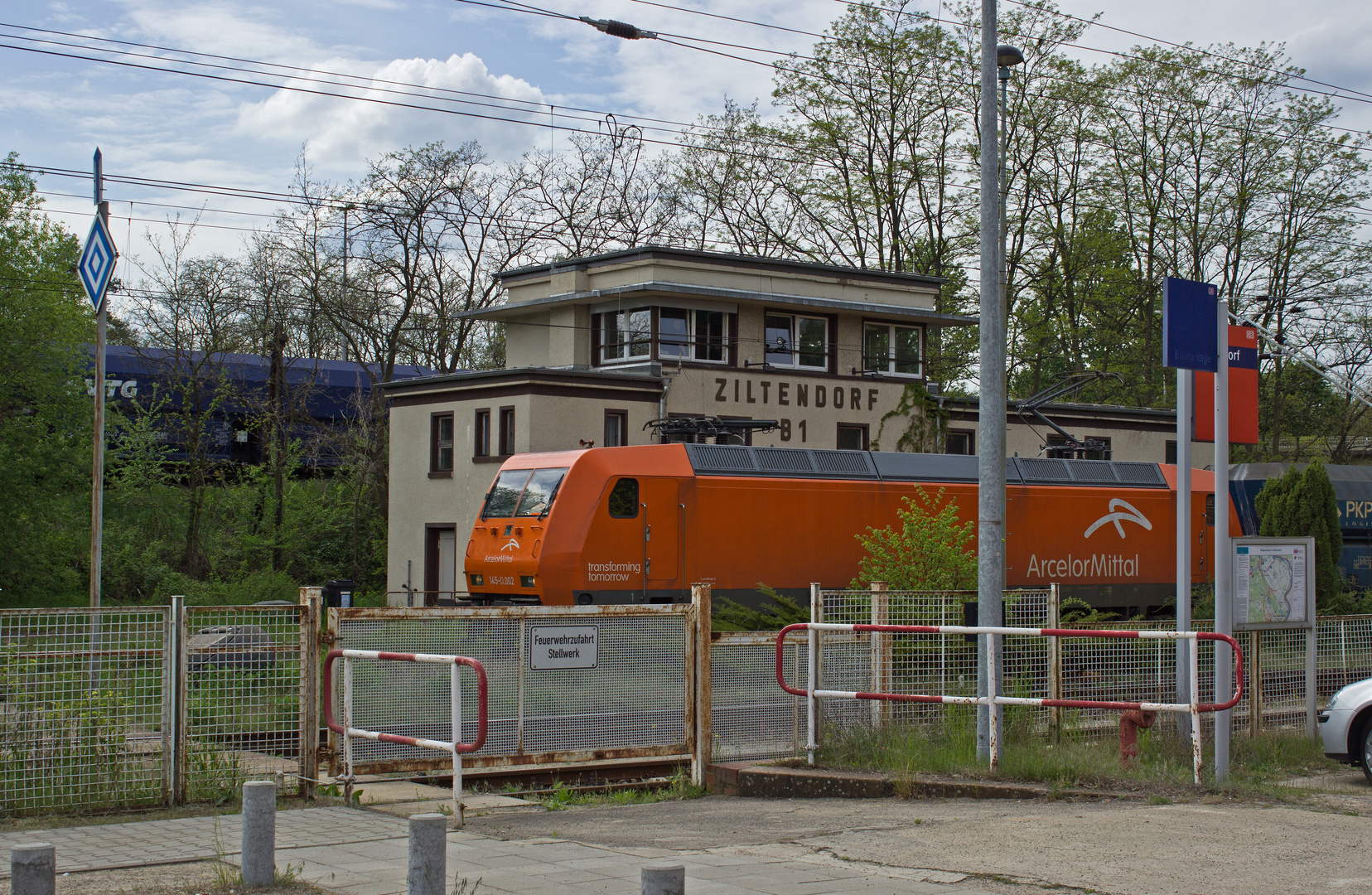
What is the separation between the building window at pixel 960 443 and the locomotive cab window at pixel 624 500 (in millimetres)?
17480

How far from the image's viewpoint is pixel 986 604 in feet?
37.4

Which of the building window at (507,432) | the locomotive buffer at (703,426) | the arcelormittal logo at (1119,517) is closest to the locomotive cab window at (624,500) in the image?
the locomotive buffer at (703,426)

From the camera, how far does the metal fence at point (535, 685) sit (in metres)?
9.70

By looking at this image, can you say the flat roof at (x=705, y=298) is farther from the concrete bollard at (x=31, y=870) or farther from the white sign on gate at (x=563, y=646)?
the concrete bollard at (x=31, y=870)

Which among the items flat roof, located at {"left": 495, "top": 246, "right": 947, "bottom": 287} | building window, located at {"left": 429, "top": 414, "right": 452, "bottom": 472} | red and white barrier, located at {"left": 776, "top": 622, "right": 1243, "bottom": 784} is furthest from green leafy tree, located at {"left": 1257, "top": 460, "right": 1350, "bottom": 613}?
building window, located at {"left": 429, "top": 414, "right": 452, "bottom": 472}

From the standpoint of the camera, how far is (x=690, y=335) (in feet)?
106

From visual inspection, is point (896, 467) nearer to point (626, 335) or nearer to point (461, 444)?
point (626, 335)

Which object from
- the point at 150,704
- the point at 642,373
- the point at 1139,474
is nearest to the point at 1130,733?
the point at 150,704

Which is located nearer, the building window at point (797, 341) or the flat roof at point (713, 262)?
the flat roof at point (713, 262)

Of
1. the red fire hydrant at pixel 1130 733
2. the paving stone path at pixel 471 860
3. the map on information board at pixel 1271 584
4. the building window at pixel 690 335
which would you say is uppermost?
the building window at pixel 690 335

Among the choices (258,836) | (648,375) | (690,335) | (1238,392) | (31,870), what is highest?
(690,335)

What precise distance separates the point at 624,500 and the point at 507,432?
9826mm

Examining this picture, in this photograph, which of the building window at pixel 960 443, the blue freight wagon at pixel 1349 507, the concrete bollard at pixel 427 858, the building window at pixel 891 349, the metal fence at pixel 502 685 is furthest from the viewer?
the building window at pixel 960 443

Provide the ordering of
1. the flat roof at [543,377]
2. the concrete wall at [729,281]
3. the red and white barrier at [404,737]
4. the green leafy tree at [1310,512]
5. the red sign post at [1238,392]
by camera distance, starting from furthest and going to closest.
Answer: the concrete wall at [729,281] < the flat roof at [543,377] < the green leafy tree at [1310,512] < the red sign post at [1238,392] < the red and white barrier at [404,737]
